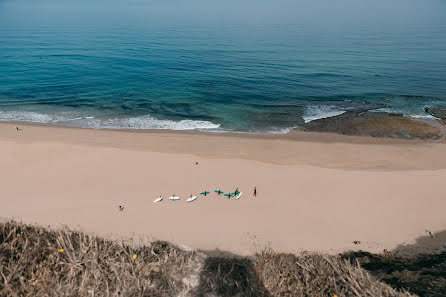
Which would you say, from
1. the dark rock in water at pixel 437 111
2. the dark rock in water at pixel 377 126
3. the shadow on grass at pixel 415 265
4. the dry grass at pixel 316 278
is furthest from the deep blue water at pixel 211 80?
the dry grass at pixel 316 278

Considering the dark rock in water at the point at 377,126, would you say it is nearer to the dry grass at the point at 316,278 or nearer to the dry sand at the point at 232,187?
the dry sand at the point at 232,187

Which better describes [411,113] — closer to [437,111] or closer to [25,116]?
[437,111]

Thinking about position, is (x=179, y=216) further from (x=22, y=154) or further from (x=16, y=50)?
(x=16, y=50)

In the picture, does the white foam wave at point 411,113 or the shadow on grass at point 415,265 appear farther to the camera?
the white foam wave at point 411,113

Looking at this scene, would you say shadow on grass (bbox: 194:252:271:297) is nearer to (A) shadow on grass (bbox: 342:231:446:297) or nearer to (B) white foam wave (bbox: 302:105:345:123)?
(A) shadow on grass (bbox: 342:231:446:297)

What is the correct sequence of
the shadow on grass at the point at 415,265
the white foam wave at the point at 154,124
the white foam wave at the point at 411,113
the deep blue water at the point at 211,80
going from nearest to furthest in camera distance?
the shadow on grass at the point at 415,265 → the white foam wave at the point at 154,124 → the white foam wave at the point at 411,113 → the deep blue water at the point at 211,80

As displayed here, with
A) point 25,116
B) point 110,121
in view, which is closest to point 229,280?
point 110,121

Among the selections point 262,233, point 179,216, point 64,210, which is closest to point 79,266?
point 179,216
